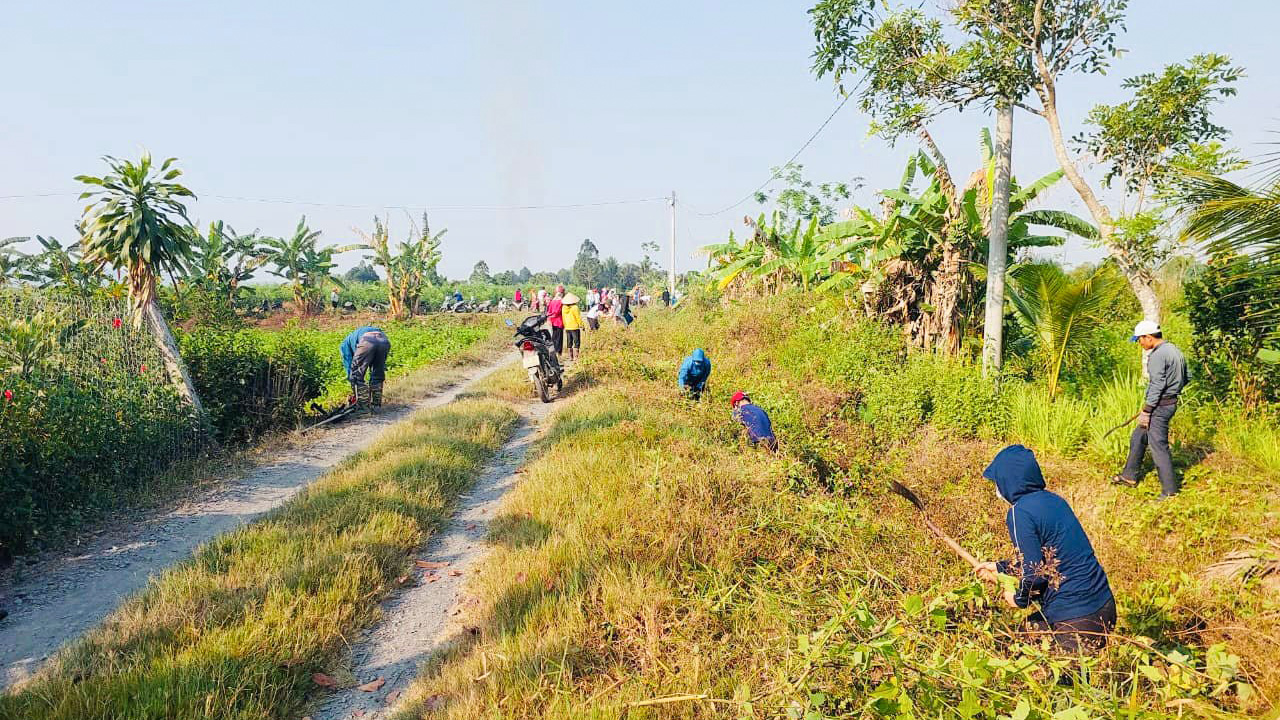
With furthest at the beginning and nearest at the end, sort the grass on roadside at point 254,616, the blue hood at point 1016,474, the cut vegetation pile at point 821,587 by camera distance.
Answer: the blue hood at point 1016,474 → the grass on roadside at point 254,616 → the cut vegetation pile at point 821,587

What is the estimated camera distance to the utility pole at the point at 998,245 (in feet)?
27.0

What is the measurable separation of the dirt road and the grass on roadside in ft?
0.43

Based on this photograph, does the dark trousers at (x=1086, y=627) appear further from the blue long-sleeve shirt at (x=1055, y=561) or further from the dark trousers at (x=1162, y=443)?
the dark trousers at (x=1162, y=443)

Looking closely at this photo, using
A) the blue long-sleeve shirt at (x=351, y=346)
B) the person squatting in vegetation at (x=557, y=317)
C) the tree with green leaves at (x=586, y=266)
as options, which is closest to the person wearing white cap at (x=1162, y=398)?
the blue long-sleeve shirt at (x=351, y=346)

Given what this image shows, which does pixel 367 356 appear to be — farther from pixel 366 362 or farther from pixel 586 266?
pixel 586 266

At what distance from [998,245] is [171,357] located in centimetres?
1061

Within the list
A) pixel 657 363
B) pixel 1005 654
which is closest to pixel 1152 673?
pixel 1005 654

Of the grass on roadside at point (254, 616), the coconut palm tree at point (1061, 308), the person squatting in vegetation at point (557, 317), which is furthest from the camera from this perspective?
the person squatting in vegetation at point (557, 317)

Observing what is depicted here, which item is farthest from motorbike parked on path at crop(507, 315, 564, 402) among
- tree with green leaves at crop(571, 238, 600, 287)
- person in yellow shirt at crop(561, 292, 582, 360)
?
tree with green leaves at crop(571, 238, 600, 287)

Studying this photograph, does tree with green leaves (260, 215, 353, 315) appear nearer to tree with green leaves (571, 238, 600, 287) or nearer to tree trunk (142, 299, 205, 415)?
tree trunk (142, 299, 205, 415)

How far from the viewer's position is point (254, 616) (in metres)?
3.97

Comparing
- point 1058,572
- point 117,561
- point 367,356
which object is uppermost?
point 367,356

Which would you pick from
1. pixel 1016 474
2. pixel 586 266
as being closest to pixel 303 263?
pixel 1016 474

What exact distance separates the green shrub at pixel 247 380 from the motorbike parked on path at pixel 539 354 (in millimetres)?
3398
